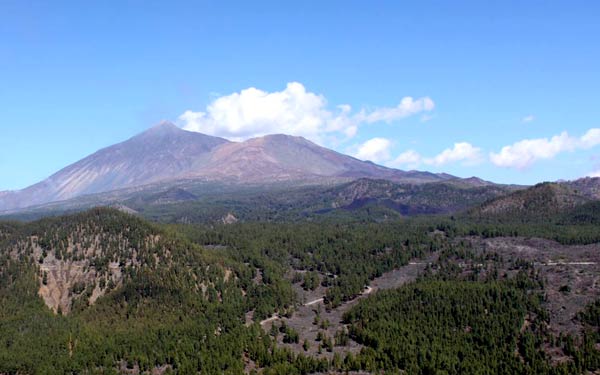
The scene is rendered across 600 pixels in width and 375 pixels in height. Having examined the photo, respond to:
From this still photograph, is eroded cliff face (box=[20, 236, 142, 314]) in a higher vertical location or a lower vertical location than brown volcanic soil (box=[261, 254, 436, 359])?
higher

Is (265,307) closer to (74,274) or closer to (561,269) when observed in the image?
(74,274)

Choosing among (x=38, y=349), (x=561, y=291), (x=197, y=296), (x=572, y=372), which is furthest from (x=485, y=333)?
(x=38, y=349)

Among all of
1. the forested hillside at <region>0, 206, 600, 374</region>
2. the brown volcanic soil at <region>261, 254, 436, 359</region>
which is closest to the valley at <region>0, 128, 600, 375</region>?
the forested hillside at <region>0, 206, 600, 374</region>

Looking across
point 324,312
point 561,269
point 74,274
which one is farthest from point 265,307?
point 561,269

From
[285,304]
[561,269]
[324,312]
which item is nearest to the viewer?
[324,312]

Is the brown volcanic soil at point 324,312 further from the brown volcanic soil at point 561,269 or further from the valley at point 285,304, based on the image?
the brown volcanic soil at point 561,269

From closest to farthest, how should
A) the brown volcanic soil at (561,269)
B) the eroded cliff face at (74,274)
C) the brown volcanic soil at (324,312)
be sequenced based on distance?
the brown volcanic soil at (324,312), the brown volcanic soil at (561,269), the eroded cliff face at (74,274)

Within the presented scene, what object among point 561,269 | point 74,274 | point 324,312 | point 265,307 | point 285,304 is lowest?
point 324,312

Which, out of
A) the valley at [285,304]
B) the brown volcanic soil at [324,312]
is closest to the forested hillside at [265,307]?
the valley at [285,304]

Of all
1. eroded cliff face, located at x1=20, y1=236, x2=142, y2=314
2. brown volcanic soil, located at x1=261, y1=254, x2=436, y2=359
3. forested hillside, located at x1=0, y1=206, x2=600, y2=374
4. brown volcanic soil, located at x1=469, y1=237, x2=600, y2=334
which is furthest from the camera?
eroded cliff face, located at x1=20, y1=236, x2=142, y2=314

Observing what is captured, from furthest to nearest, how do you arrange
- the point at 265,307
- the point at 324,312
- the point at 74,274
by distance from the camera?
the point at 74,274, the point at 324,312, the point at 265,307

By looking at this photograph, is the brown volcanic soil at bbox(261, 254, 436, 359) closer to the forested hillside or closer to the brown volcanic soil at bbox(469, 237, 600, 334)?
the forested hillside

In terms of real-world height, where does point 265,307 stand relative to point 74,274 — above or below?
below
